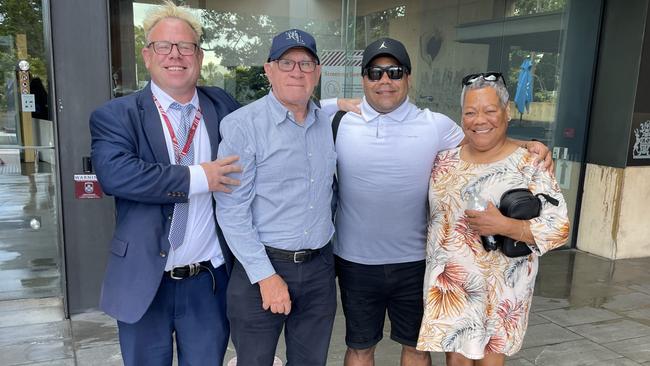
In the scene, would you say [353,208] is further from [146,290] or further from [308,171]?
[146,290]

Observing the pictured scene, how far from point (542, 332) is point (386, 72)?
2730mm

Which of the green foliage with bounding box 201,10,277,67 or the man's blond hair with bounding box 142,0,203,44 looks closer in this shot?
the man's blond hair with bounding box 142,0,203,44

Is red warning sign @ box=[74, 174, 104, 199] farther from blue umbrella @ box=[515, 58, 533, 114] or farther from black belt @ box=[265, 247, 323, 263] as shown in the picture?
blue umbrella @ box=[515, 58, 533, 114]

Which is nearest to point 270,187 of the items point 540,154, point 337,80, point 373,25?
point 540,154

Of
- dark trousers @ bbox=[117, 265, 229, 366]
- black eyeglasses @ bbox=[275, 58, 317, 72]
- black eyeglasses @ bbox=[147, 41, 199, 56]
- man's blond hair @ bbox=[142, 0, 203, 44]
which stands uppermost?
man's blond hair @ bbox=[142, 0, 203, 44]

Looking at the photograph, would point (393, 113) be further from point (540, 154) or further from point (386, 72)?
point (540, 154)

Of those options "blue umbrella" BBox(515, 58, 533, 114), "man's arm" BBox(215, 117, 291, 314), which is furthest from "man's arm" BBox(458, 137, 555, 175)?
"blue umbrella" BBox(515, 58, 533, 114)

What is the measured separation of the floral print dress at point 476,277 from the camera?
7.53 ft

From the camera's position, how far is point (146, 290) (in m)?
2.14

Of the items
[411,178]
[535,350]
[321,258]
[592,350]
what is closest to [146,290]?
[321,258]

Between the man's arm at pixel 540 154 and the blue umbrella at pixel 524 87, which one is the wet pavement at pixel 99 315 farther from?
the blue umbrella at pixel 524 87

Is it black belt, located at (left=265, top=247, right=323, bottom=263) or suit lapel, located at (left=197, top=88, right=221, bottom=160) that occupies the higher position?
suit lapel, located at (left=197, top=88, right=221, bottom=160)

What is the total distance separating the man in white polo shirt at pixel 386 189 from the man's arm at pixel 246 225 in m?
0.56

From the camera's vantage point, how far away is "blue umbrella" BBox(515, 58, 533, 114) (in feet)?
20.5
